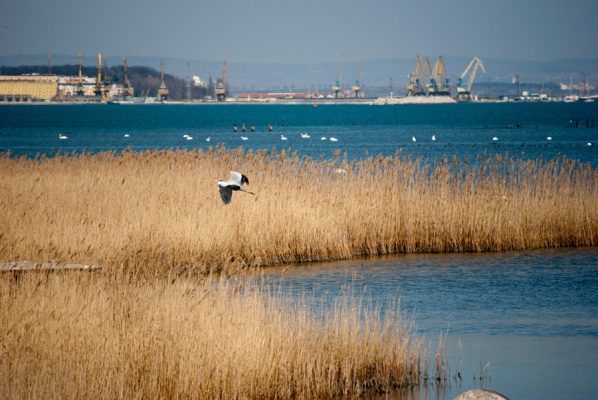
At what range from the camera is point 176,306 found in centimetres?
980

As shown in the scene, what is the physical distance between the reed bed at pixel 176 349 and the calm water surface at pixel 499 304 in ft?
2.67

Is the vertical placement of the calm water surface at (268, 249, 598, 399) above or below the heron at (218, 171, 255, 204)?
below

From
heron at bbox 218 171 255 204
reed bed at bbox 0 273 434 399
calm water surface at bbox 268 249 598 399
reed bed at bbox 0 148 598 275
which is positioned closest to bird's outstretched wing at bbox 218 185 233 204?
heron at bbox 218 171 255 204

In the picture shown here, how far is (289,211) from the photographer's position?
58.3 ft

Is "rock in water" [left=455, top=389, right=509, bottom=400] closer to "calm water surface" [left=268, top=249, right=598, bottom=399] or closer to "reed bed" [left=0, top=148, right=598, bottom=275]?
"calm water surface" [left=268, top=249, right=598, bottom=399]

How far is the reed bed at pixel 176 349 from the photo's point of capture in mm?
8805

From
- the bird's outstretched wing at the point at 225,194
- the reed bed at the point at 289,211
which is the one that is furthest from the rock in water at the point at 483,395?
the bird's outstretched wing at the point at 225,194

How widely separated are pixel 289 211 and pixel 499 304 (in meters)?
4.40

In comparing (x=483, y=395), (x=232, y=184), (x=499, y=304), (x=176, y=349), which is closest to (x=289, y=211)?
(x=232, y=184)

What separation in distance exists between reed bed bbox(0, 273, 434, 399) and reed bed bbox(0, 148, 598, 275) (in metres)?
5.49

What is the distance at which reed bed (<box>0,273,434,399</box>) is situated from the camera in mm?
8805

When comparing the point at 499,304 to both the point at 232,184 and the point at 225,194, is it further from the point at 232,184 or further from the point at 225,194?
the point at 225,194

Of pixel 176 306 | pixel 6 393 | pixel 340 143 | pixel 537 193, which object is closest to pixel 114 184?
pixel 537 193

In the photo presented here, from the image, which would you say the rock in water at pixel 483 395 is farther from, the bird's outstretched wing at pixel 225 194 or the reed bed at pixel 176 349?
the bird's outstretched wing at pixel 225 194
